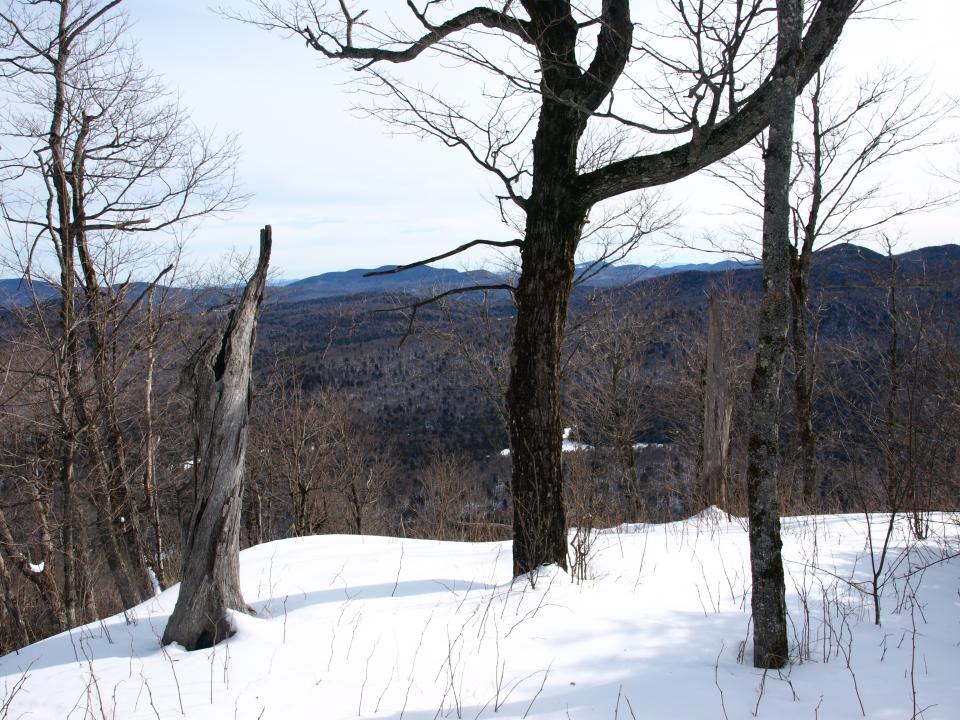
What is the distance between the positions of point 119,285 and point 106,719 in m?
8.97

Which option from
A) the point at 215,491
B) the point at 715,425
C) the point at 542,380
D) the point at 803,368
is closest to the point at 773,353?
the point at 542,380

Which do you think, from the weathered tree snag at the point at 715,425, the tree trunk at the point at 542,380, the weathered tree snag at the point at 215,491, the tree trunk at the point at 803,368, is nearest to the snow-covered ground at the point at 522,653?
the weathered tree snag at the point at 215,491

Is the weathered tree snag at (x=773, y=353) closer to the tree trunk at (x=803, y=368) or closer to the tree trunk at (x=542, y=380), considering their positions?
the tree trunk at (x=542, y=380)

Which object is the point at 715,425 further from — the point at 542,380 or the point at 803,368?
the point at 542,380

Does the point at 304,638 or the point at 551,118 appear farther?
the point at 551,118

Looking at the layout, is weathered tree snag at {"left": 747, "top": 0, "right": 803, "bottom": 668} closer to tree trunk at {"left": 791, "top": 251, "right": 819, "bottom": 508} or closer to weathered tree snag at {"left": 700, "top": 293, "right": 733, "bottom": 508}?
weathered tree snag at {"left": 700, "top": 293, "right": 733, "bottom": 508}

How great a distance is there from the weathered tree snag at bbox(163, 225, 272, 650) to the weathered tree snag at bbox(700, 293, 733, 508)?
792cm

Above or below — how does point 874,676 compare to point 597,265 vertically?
below

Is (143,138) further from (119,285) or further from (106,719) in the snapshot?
(106,719)

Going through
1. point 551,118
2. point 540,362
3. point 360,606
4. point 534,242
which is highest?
point 551,118

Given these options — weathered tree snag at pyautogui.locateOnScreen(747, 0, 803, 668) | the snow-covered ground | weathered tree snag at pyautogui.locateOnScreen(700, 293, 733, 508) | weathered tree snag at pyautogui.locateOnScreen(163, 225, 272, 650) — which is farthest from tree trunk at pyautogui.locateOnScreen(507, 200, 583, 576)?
weathered tree snag at pyautogui.locateOnScreen(700, 293, 733, 508)

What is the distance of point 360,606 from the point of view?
3.82m

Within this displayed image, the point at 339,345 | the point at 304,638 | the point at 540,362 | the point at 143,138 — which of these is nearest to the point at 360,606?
the point at 304,638

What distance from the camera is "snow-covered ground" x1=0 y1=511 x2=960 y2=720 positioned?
2.59 metres
